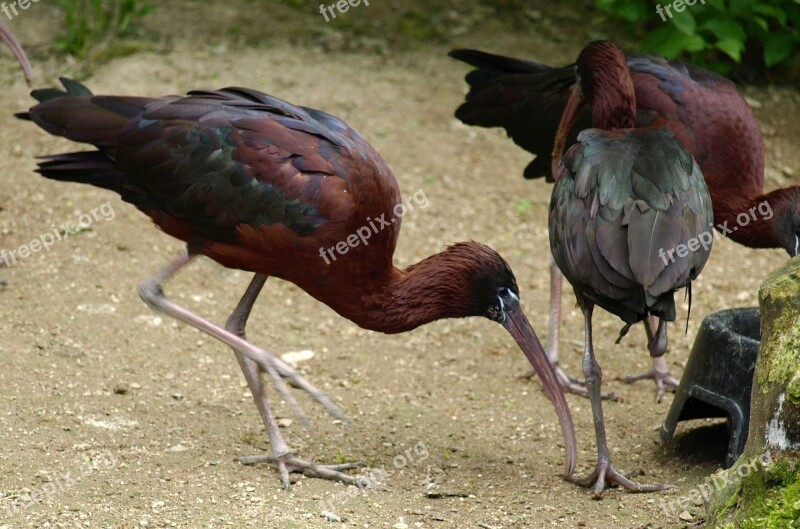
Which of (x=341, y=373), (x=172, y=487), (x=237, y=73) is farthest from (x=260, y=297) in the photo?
(x=237, y=73)

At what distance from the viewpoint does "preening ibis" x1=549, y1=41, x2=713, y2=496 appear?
453 centimetres

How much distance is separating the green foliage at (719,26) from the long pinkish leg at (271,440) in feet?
14.2

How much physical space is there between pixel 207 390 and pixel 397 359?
1181 mm

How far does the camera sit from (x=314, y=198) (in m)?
4.89

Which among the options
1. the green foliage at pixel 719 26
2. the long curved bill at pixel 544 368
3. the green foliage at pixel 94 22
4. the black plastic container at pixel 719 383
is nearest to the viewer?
the black plastic container at pixel 719 383

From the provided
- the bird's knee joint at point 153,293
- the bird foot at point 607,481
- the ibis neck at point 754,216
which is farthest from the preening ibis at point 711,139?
the bird's knee joint at point 153,293

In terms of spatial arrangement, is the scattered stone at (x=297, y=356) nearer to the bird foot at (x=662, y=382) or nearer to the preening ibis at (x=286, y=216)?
the preening ibis at (x=286, y=216)

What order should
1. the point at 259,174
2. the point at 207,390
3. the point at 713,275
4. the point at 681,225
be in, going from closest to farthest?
the point at 681,225, the point at 259,174, the point at 207,390, the point at 713,275

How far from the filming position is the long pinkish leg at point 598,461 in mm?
4898

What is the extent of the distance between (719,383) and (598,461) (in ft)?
2.16

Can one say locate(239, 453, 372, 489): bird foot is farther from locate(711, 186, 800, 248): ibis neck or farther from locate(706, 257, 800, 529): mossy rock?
locate(711, 186, 800, 248): ibis neck

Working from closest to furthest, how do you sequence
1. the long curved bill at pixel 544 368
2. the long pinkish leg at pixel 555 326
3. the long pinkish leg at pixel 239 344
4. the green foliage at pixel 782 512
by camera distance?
1. the green foliage at pixel 782 512
2. the long pinkish leg at pixel 239 344
3. the long curved bill at pixel 544 368
4. the long pinkish leg at pixel 555 326

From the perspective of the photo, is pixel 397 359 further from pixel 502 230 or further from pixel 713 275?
pixel 713 275

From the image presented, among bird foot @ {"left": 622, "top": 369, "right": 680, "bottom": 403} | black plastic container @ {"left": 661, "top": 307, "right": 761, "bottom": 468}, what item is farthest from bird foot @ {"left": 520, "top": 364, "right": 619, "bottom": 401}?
black plastic container @ {"left": 661, "top": 307, "right": 761, "bottom": 468}
